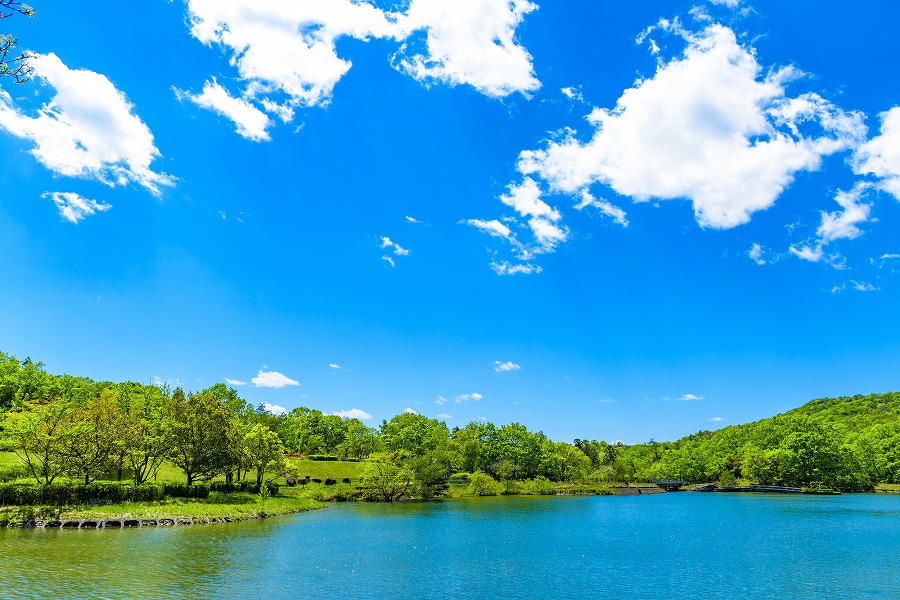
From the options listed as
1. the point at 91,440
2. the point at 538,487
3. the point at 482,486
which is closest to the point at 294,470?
the point at 91,440

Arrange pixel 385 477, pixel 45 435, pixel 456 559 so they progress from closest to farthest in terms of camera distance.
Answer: pixel 456 559, pixel 45 435, pixel 385 477

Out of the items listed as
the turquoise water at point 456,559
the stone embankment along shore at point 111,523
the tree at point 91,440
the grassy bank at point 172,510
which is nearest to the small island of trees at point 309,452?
the tree at point 91,440

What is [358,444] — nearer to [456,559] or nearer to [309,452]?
[309,452]

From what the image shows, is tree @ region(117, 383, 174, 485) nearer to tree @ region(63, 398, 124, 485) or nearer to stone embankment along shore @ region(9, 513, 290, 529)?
tree @ region(63, 398, 124, 485)

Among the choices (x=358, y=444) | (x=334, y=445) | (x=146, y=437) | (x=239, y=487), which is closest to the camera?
(x=146, y=437)

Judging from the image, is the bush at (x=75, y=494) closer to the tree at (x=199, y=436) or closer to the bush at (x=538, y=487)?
the tree at (x=199, y=436)

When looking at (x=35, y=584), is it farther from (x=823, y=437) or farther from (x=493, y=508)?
(x=823, y=437)

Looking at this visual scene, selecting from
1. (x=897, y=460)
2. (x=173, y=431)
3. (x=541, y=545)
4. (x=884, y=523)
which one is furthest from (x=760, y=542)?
(x=897, y=460)

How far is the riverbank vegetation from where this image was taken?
5712 centimetres

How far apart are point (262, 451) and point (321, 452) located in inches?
2977

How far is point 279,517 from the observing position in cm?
6462

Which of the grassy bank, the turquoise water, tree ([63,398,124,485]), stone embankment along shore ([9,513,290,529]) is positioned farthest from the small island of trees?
the turquoise water

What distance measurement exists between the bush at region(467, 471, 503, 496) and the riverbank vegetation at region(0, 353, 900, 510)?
283 mm

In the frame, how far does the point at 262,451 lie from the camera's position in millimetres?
76062
